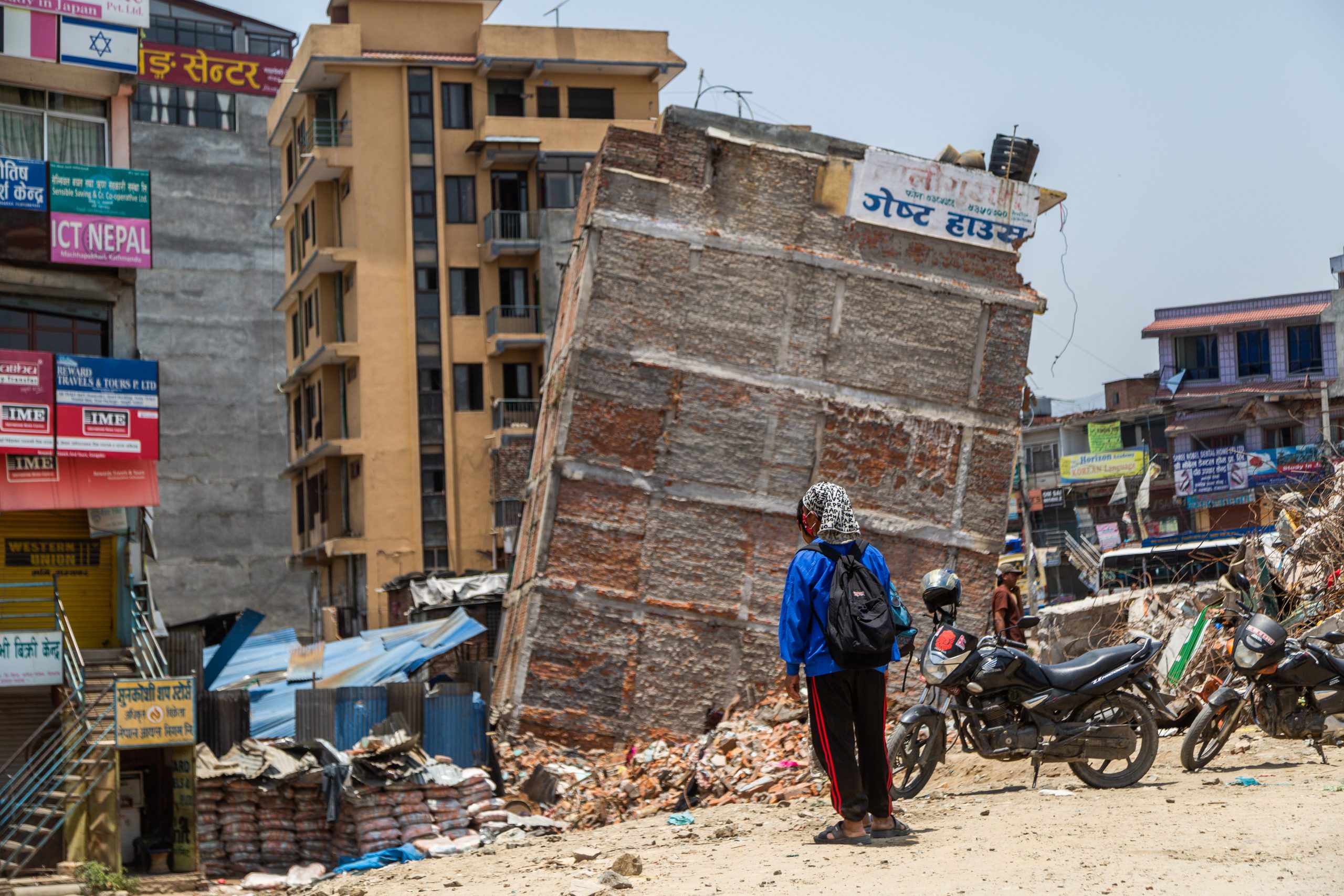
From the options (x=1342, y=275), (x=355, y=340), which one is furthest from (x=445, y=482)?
(x=1342, y=275)

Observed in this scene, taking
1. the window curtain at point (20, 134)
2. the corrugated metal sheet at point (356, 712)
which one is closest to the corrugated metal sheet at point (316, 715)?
the corrugated metal sheet at point (356, 712)

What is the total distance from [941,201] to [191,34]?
126 feet

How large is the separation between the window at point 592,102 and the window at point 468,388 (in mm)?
8255

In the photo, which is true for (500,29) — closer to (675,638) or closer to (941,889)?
(675,638)

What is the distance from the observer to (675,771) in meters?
16.6

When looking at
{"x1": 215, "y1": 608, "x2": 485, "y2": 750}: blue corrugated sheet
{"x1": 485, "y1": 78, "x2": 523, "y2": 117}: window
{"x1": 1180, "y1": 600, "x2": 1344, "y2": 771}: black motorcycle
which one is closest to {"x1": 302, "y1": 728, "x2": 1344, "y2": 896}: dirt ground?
{"x1": 1180, "y1": 600, "x2": 1344, "y2": 771}: black motorcycle

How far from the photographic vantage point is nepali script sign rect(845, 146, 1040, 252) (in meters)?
20.6

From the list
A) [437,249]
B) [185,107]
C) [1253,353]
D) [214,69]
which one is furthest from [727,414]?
[1253,353]

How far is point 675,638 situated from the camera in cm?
1969

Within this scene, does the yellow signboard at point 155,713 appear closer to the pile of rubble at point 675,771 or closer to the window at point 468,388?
the pile of rubble at point 675,771

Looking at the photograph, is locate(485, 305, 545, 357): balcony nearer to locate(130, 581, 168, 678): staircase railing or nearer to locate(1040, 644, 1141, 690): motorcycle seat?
locate(130, 581, 168, 678): staircase railing

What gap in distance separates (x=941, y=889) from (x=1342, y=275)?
171 ft

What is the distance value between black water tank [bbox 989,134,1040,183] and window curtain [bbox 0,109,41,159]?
14583 mm

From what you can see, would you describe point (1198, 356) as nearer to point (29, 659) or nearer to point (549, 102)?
point (549, 102)
